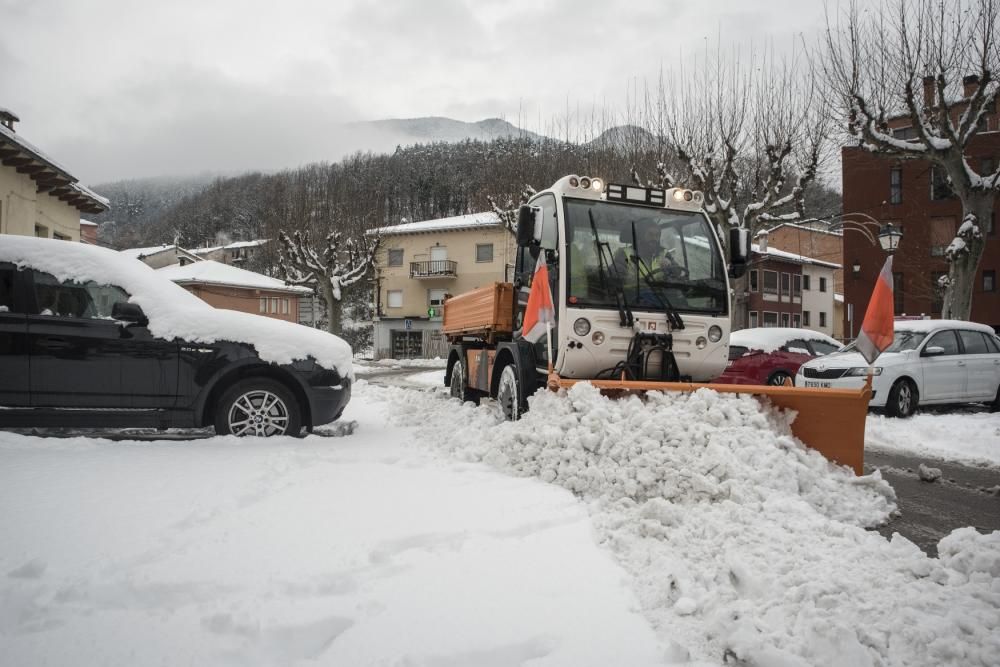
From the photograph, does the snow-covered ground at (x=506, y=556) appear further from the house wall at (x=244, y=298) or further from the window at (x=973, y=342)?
the house wall at (x=244, y=298)

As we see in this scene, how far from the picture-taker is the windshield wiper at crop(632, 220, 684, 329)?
5855 mm

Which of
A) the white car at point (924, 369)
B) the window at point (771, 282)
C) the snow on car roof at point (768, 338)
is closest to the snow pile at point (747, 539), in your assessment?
the white car at point (924, 369)

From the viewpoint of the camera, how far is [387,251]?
49375mm

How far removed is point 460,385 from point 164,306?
4.81m

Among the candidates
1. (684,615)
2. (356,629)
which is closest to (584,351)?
(684,615)

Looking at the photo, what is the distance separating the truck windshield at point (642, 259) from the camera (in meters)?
5.93

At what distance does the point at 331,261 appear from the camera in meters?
36.9

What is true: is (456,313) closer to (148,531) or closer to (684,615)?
(148,531)

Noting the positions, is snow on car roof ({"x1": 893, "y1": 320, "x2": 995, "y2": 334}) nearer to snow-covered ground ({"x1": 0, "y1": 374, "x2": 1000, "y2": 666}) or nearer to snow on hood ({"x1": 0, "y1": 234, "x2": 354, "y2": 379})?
snow-covered ground ({"x1": 0, "y1": 374, "x2": 1000, "y2": 666})

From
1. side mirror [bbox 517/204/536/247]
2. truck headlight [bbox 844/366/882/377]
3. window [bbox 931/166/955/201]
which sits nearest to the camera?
side mirror [bbox 517/204/536/247]

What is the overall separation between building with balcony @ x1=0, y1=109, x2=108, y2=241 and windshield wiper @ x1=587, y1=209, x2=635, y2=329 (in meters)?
14.1

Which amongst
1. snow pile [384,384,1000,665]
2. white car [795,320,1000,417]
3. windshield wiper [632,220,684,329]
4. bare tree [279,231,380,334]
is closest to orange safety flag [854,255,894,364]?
snow pile [384,384,1000,665]

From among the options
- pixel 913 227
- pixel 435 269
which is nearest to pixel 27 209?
pixel 435 269

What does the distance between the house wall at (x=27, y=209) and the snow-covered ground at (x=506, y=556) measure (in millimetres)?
13825
